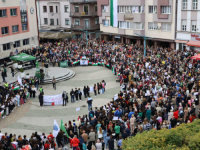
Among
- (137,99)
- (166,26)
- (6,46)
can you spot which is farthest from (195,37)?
(6,46)

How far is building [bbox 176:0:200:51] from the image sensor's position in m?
41.2

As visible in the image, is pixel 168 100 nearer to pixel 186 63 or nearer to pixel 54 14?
pixel 186 63

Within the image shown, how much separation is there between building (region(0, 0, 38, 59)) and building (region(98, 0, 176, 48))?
15438mm

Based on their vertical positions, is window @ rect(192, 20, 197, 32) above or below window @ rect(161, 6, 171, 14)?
below

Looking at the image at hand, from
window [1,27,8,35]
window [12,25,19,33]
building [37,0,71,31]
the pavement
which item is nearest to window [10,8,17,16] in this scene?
window [12,25,19,33]

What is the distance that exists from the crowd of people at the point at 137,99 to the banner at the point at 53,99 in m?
1.23

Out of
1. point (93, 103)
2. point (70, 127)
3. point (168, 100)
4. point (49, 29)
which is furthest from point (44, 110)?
point (49, 29)

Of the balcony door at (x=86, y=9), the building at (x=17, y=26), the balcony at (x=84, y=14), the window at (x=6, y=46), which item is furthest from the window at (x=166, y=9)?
the window at (x=6, y=46)

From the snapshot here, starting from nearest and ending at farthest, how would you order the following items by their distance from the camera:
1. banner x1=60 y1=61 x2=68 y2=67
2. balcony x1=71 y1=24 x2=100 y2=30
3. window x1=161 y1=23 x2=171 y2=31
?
banner x1=60 y1=61 x2=68 y2=67 < window x1=161 y1=23 x2=171 y2=31 < balcony x1=71 y1=24 x2=100 y2=30

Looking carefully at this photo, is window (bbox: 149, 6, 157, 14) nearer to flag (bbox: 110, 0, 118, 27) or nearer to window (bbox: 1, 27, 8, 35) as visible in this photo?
flag (bbox: 110, 0, 118, 27)

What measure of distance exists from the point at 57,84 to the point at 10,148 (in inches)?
701

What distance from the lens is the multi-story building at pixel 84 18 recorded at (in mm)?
61938

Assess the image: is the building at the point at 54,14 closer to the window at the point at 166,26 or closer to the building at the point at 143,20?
the building at the point at 143,20

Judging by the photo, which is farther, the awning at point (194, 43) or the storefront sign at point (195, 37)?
the storefront sign at point (195, 37)
